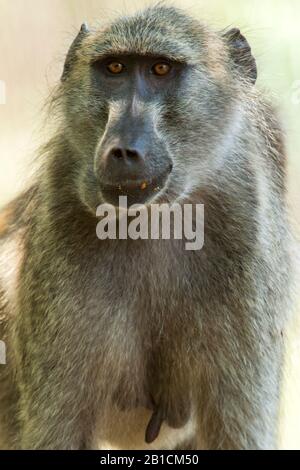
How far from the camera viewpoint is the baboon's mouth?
4.44 m

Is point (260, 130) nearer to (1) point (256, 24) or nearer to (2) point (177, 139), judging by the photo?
(2) point (177, 139)

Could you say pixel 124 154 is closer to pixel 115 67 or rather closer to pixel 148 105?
pixel 148 105

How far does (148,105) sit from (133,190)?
1.39ft

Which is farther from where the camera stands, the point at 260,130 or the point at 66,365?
the point at 260,130

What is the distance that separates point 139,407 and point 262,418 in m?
0.68

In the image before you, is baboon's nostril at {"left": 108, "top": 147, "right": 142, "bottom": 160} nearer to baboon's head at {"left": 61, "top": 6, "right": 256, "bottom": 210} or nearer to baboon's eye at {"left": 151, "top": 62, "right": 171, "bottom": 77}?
baboon's head at {"left": 61, "top": 6, "right": 256, "bottom": 210}

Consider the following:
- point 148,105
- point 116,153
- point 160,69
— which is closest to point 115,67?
point 160,69

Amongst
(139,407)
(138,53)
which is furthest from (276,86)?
(139,407)

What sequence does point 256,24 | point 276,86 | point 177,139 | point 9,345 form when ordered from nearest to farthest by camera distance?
1. point 177,139
2. point 9,345
3. point 276,86
4. point 256,24

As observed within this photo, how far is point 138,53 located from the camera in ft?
15.7

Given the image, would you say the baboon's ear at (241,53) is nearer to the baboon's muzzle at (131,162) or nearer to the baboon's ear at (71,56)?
the baboon's ear at (71,56)

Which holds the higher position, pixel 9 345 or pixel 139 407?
pixel 9 345

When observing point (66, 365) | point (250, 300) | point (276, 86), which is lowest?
point (66, 365)

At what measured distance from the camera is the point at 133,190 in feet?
14.6
